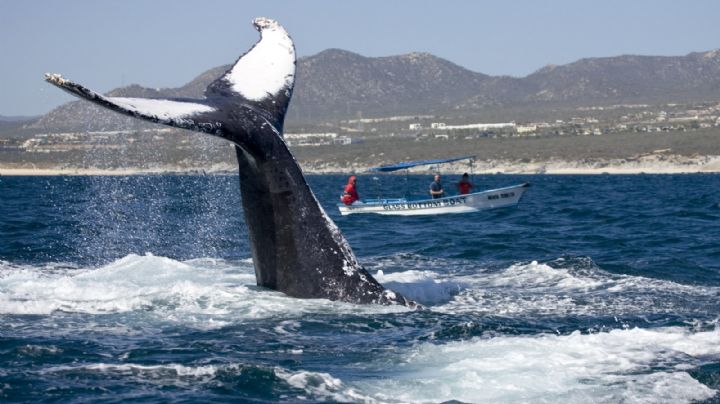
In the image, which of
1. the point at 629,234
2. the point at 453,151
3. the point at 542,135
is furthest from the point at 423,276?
the point at 542,135

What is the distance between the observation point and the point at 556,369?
31.3 feet

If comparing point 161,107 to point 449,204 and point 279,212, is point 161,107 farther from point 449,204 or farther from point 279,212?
point 449,204

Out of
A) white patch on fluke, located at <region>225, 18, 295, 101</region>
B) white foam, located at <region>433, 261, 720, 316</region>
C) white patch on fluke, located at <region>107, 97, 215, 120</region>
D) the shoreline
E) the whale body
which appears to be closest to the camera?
white patch on fluke, located at <region>107, 97, 215, 120</region>

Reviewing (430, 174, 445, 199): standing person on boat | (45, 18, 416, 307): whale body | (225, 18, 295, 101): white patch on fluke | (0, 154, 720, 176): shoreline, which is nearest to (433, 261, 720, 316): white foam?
(45, 18, 416, 307): whale body

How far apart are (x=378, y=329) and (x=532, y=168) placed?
321 feet

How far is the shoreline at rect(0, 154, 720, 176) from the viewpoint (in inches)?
3804

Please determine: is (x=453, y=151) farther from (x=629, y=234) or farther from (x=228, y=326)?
(x=228, y=326)

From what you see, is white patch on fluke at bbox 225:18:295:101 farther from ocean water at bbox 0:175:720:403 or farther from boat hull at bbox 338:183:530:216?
boat hull at bbox 338:183:530:216

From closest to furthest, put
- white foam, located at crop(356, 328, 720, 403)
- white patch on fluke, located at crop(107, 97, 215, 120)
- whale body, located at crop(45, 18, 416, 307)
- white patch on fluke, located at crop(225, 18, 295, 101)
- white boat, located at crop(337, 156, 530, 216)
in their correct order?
white foam, located at crop(356, 328, 720, 403) < white patch on fluke, located at crop(107, 97, 215, 120) < whale body, located at crop(45, 18, 416, 307) < white patch on fluke, located at crop(225, 18, 295, 101) < white boat, located at crop(337, 156, 530, 216)

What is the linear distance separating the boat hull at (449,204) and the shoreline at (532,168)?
5001 cm

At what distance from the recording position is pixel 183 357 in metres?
9.98

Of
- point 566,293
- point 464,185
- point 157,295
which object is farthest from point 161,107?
point 464,185

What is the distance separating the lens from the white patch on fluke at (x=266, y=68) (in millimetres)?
12695

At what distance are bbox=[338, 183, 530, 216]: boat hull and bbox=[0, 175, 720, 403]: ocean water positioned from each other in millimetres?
16215
